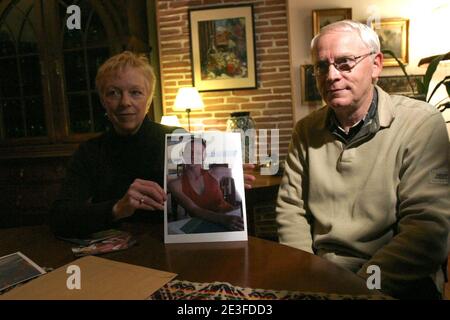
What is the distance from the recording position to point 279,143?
146 inches

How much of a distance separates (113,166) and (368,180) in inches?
35.9

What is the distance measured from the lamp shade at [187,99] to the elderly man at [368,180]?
91.4 inches

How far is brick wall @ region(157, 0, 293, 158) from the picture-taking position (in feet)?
11.7

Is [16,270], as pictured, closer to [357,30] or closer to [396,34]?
[357,30]

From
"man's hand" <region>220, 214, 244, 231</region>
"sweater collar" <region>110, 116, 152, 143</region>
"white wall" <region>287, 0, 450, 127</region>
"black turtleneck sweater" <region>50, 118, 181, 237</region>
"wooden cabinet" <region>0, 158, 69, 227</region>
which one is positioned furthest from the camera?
"wooden cabinet" <region>0, 158, 69, 227</region>

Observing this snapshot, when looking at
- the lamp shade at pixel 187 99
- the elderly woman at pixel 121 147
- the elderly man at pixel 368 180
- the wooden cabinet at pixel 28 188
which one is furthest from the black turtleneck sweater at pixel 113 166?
the wooden cabinet at pixel 28 188

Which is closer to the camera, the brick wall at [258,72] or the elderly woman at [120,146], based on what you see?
the elderly woman at [120,146]

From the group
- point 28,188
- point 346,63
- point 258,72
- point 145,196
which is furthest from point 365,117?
point 28,188

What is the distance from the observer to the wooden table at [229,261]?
28.5 inches

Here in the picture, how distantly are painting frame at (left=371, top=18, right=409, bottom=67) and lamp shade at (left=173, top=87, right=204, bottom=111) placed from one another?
177 centimetres

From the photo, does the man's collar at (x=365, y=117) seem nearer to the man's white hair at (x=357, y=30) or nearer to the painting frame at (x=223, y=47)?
the man's white hair at (x=357, y=30)

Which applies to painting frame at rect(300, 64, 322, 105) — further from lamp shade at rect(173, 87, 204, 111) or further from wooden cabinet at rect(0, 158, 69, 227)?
wooden cabinet at rect(0, 158, 69, 227)

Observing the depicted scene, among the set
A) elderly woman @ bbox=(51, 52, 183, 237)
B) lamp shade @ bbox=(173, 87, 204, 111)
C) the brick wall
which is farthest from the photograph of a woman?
the brick wall

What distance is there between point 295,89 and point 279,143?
553 mm
